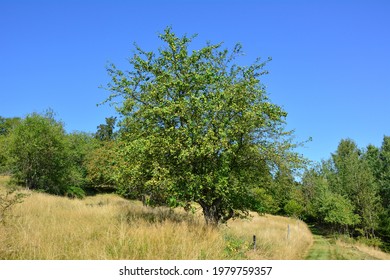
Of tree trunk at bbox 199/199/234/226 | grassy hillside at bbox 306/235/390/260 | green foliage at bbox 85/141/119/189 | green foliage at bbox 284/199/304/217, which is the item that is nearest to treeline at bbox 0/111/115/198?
green foliage at bbox 85/141/119/189

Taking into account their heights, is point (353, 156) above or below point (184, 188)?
above

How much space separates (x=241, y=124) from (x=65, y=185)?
138 feet

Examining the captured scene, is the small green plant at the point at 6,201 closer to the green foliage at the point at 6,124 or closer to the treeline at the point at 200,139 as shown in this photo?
the treeline at the point at 200,139

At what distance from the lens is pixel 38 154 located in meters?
42.6

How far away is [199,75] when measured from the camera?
1196cm

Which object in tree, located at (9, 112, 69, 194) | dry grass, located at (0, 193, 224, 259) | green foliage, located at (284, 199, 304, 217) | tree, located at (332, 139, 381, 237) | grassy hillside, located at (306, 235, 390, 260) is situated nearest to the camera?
dry grass, located at (0, 193, 224, 259)

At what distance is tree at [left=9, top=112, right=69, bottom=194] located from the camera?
4147 centimetres

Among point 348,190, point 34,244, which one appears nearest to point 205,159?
point 34,244

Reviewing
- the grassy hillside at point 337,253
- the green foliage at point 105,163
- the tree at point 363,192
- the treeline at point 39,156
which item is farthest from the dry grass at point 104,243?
the tree at point 363,192

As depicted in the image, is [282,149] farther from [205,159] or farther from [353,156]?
[353,156]

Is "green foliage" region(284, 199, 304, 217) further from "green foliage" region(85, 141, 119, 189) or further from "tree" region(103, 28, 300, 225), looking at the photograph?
"tree" region(103, 28, 300, 225)

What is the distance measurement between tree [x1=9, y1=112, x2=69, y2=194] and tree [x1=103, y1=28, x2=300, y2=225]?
33038mm

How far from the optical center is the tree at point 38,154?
41.5 metres

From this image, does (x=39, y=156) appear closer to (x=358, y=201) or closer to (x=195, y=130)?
(x=195, y=130)
